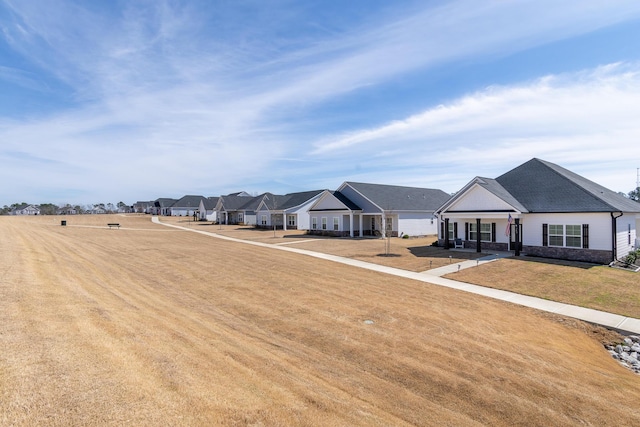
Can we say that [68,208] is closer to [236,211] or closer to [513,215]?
[236,211]

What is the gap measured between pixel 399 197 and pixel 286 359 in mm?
36303

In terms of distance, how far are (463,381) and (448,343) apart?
2117mm

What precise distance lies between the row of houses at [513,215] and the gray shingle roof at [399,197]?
14 centimetres

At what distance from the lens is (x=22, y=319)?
25.3ft

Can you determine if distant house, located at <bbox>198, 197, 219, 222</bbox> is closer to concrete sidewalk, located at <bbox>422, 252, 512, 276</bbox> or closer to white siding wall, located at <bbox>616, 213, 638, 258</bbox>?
concrete sidewalk, located at <bbox>422, 252, 512, 276</bbox>

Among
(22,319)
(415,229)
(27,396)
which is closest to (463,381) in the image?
(27,396)

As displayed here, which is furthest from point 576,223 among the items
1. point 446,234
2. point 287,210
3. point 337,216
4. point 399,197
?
point 287,210

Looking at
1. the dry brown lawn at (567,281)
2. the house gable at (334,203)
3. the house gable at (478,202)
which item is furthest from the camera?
the house gable at (334,203)

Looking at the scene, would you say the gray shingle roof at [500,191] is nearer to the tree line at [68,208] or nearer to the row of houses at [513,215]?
the row of houses at [513,215]

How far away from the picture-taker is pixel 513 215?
2544cm

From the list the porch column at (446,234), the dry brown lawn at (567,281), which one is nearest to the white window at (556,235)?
the dry brown lawn at (567,281)

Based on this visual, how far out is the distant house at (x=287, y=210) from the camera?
5122 centimetres

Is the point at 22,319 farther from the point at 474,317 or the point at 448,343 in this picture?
the point at 474,317

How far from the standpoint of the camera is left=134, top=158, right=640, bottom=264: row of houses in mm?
22984
